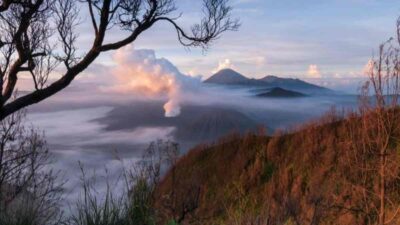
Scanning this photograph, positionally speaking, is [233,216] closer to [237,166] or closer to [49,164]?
[49,164]

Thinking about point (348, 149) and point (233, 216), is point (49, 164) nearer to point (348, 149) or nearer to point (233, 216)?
point (348, 149)

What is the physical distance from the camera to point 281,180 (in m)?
17.3

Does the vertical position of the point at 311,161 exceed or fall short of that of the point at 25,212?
it falls short

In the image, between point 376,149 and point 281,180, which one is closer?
point 376,149

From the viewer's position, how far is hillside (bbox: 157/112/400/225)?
717 centimetres

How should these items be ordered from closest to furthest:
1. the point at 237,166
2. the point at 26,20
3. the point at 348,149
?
the point at 26,20
the point at 348,149
the point at 237,166

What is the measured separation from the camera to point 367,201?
12.1 metres

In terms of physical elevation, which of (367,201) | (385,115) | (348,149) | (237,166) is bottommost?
(237,166)

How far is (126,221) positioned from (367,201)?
7319 millimetres

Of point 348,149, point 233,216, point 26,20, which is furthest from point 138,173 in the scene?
point 348,149

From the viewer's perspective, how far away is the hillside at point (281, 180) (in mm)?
7168

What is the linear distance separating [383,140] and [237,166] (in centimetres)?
2429

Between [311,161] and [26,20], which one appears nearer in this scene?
[26,20]

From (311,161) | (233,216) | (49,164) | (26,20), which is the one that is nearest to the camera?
(233,216)
